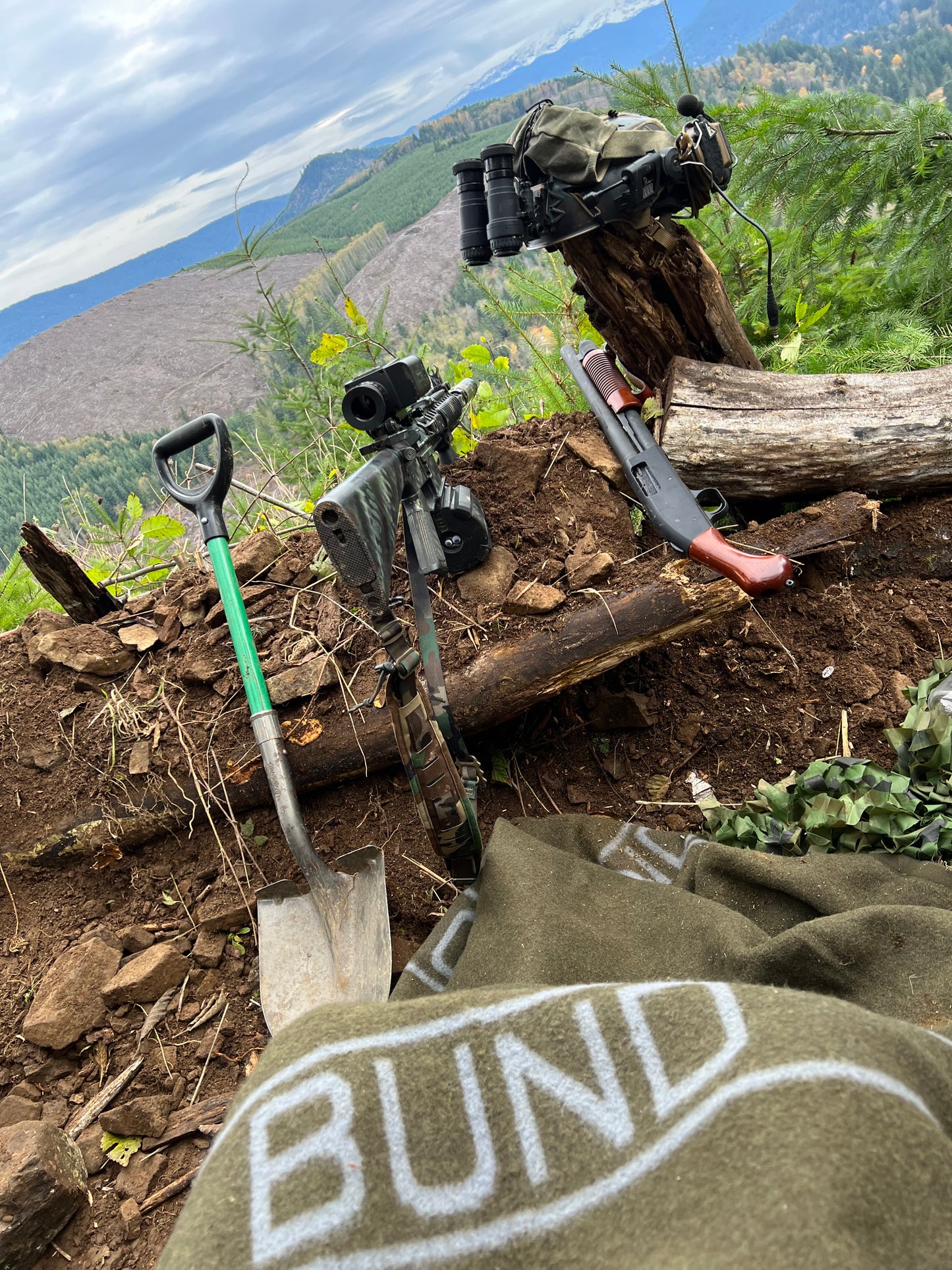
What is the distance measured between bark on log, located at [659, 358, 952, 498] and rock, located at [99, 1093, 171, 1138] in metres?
2.44

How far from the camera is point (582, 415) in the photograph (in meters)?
2.98

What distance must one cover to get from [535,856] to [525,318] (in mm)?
4098

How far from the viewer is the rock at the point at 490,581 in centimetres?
239

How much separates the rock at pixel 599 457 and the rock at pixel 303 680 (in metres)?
1.20

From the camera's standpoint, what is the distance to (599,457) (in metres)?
2.79

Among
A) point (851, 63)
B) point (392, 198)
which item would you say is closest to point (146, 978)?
point (392, 198)

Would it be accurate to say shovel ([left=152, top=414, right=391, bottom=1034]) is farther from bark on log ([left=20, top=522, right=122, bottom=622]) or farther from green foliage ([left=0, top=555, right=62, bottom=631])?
green foliage ([left=0, top=555, right=62, bottom=631])

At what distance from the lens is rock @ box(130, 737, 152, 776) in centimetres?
224

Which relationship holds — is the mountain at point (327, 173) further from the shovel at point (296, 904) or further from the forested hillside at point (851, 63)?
the shovel at point (296, 904)

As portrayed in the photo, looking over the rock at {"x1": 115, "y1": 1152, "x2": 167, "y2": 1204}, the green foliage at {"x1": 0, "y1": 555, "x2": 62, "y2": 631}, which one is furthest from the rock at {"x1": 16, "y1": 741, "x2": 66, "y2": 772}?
the rock at {"x1": 115, "y1": 1152, "x2": 167, "y2": 1204}

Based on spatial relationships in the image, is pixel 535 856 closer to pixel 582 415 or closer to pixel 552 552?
pixel 552 552

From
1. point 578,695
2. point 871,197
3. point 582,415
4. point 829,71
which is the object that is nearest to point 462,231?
point 582,415

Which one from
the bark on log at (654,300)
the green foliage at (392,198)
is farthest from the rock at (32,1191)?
the green foliage at (392,198)

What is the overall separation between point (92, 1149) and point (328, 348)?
10.7ft
